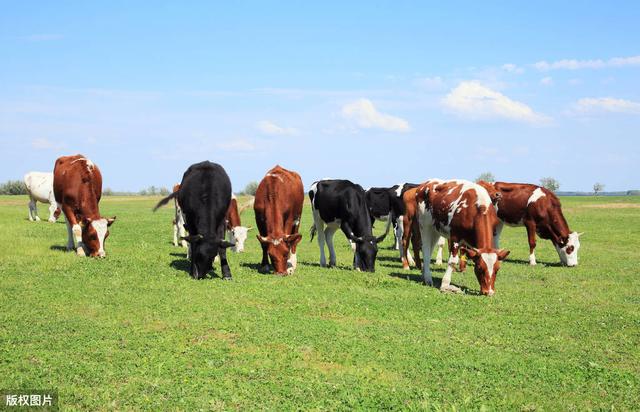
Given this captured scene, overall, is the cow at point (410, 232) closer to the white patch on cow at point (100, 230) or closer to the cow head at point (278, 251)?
the cow head at point (278, 251)

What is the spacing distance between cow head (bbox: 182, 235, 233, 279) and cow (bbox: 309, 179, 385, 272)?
4165mm

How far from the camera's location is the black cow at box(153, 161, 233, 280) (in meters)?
15.7

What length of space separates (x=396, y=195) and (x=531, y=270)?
204 inches

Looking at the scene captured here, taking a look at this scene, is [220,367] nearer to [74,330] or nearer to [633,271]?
[74,330]

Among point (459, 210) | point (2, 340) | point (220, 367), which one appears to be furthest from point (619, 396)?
point (2, 340)

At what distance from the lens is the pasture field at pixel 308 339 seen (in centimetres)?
789

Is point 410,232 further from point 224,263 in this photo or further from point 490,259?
point 224,263

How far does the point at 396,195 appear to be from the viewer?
22.4 metres

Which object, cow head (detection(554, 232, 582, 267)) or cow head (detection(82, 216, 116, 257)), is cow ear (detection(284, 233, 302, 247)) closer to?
cow head (detection(82, 216, 116, 257))

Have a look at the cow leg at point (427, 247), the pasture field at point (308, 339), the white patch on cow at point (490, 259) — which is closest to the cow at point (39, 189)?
the pasture field at point (308, 339)

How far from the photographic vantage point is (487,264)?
1473 cm

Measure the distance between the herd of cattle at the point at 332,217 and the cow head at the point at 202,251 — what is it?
A: 0.08 feet

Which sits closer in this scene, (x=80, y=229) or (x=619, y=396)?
(x=619, y=396)

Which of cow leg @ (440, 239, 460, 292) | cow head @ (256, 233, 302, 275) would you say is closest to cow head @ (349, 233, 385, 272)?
cow head @ (256, 233, 302, 275)
